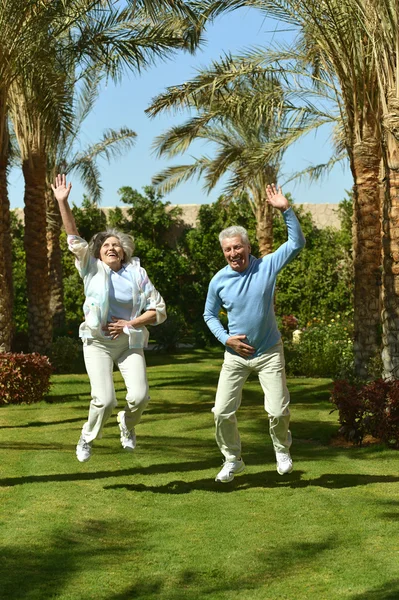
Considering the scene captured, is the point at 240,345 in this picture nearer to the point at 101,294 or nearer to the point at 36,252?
the point at 101,294

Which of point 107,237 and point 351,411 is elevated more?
point 107,237

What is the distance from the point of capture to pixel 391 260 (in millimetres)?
10242

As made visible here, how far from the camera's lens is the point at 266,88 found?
705 inches

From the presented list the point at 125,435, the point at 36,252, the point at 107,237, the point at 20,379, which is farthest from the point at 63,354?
the point at 107,237

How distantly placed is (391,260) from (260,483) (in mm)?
3509

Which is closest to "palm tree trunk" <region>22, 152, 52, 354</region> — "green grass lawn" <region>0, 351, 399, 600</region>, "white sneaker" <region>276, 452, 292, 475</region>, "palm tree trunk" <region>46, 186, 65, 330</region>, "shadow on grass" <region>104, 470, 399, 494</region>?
"palm tree trunk" <region>46, 186, 65, 330</region>

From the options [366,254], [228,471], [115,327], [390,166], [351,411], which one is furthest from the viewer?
[366,254]

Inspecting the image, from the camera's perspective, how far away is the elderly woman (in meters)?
7.20

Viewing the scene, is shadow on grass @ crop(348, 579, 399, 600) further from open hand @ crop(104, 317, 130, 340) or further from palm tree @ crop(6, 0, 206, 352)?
palm tree @ crop(6, 0, 206, 352)

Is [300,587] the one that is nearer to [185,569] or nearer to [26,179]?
[185,569]

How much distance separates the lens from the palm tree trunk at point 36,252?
18.7 metres

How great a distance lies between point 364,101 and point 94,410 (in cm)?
773

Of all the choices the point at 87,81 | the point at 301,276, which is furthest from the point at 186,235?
the point at 87,81

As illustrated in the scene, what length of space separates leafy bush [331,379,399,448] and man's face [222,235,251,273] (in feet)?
10.6
